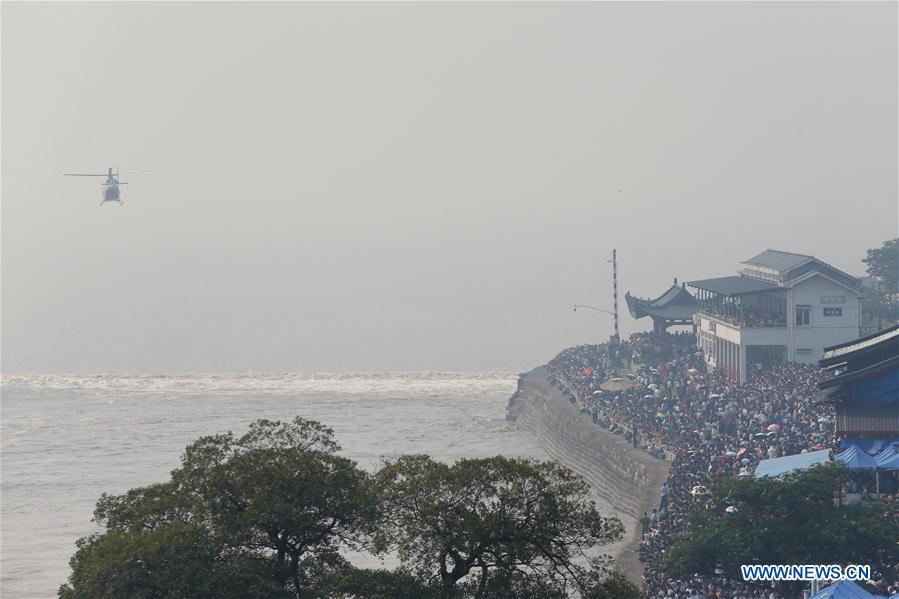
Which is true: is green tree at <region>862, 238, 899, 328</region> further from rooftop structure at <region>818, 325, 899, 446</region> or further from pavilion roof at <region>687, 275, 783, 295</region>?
rooftop structure at <region>818, 325, 899, 446</region>

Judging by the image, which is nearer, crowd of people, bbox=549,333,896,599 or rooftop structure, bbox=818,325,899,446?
crowd of people, bbox=549,333,896,599

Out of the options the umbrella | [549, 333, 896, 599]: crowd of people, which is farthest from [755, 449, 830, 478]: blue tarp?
the umbrella

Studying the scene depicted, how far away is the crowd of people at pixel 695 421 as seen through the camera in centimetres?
4384

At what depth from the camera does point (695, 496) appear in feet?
150

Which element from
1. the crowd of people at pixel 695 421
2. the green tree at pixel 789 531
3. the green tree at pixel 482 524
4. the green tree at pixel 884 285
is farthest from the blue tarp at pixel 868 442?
the green tree at pixel 884 285

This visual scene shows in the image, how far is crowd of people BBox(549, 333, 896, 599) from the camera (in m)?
43.8

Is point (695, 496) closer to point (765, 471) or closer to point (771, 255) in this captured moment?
point (765, 471)

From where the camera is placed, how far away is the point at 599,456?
68125 millimetres

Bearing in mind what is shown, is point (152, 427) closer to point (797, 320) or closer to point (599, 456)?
point (599, 456)

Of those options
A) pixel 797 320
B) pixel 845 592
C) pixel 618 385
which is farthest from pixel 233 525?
pixel 797 320

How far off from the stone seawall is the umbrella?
2.25m

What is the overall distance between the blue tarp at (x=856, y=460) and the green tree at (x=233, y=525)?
1787 centimetres

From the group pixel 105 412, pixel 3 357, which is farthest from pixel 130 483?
pixel 3 357

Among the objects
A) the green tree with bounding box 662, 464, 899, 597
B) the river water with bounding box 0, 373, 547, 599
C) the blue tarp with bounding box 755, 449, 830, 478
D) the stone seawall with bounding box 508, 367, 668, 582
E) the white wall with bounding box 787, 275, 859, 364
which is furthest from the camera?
the white wall with bounding box 787, 275, 859, 364
